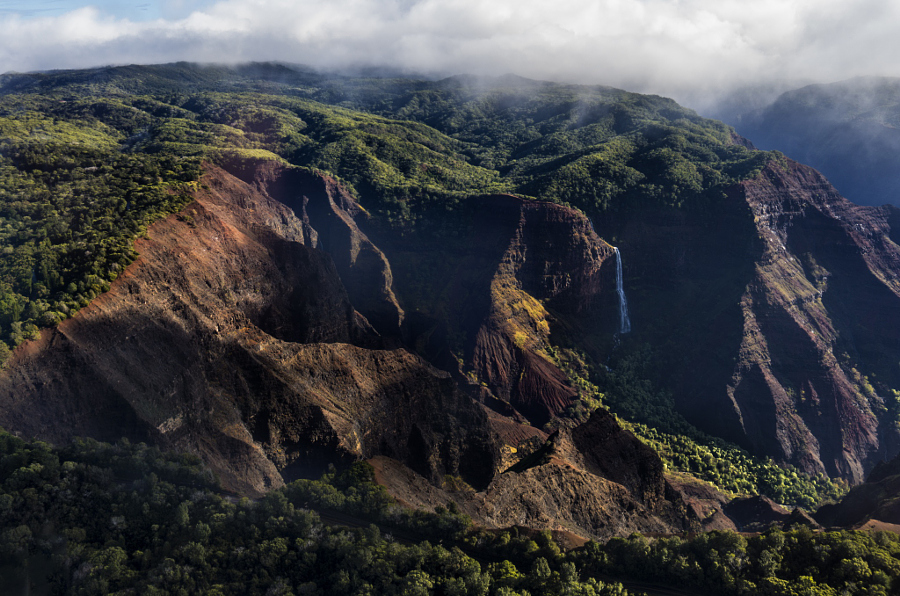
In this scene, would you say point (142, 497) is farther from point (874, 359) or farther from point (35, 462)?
point (874, 359)

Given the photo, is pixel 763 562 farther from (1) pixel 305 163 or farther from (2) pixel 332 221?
(1) pixel 305 163

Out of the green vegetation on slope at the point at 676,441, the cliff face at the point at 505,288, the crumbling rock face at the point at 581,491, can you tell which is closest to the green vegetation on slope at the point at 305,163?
the green vegetation on slope at the point at 676,441

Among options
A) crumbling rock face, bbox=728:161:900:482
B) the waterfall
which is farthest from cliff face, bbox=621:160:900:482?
the waterfall

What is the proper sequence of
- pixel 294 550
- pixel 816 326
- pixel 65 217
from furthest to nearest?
pixel 816 326
pixel 65 217
pixel 294 550

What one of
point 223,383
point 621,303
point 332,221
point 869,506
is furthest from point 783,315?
point 223,383

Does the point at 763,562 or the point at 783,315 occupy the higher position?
the point at 783,315

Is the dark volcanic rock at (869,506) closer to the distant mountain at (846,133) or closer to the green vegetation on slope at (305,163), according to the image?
the green vegetation on slope at (305,163)
